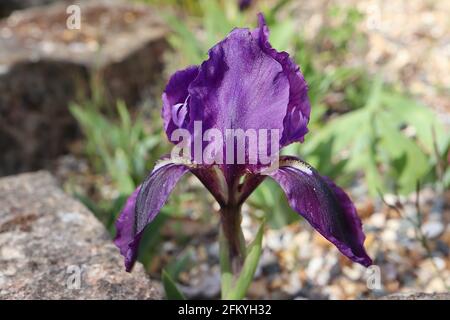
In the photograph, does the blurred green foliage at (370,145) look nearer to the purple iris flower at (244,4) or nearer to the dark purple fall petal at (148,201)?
the purple iris flower at (244,4)

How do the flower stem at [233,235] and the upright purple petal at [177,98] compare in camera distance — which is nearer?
the upright purple petal at [177,98]

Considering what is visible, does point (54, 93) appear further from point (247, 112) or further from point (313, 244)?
point (247, 112)

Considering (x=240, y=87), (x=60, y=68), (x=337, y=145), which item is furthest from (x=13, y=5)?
(x=240, y=87)

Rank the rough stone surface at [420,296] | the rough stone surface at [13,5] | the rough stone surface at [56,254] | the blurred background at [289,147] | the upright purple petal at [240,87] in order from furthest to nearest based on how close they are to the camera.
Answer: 1. the rough stone surface at [13,5]
2. the blurred background at [289,147]
3. the rough stone surface at [56,254]
4. the rough stone surface at [420,296]
5. the upright purple petal at [240,87]

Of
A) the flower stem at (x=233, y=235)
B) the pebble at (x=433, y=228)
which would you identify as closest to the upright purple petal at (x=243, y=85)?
the flower stem at (x=233, y=235)

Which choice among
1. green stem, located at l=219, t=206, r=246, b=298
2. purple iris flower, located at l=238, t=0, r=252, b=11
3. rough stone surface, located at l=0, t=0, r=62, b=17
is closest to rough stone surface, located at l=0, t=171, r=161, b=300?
green stem, located at l=219, t=206, r=246, b=298

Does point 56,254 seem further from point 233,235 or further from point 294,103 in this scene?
point 294,103
